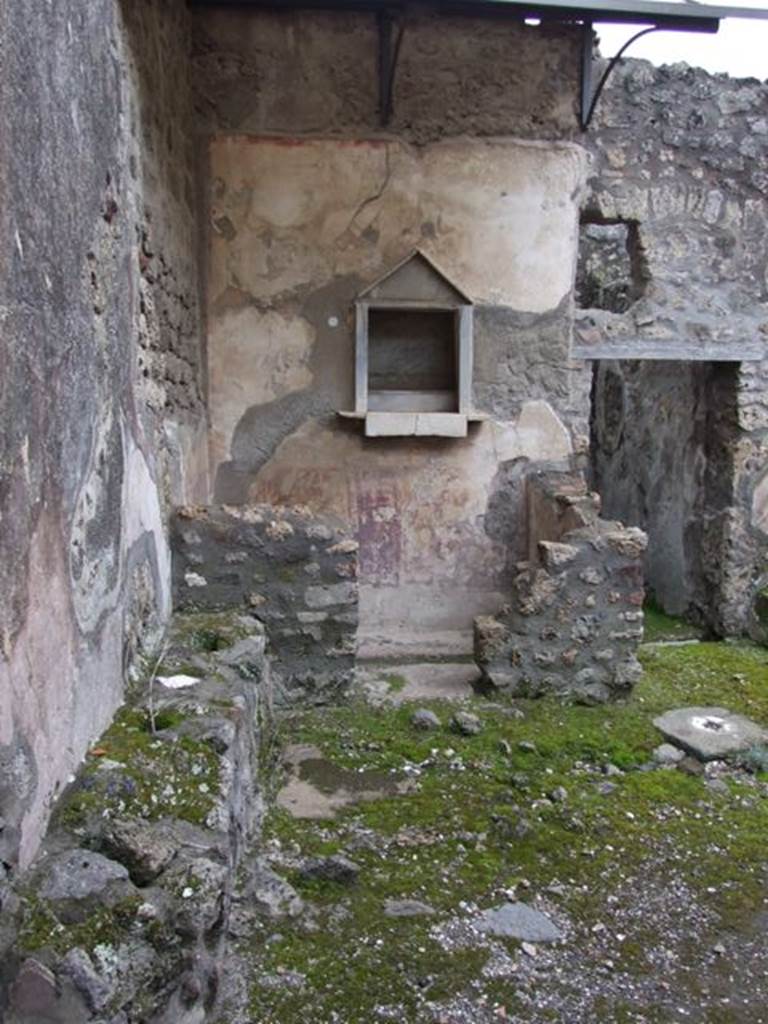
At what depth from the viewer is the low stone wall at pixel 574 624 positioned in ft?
13.7

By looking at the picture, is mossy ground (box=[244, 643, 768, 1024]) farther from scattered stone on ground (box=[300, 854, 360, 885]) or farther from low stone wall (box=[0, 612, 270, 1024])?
low stone wall (box=[0, 612, 270, 1024])

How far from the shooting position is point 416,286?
5086mm

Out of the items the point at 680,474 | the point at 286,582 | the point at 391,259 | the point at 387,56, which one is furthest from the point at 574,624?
the point at 387,56

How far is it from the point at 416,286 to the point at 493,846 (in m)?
3.18

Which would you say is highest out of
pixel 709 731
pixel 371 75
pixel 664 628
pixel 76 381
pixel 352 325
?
pixel 371 75

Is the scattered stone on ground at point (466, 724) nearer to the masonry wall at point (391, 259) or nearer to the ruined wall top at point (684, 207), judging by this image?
the masonry wall at point (391, 259)

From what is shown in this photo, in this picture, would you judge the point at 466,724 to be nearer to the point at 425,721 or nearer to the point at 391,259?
the point at 425,721

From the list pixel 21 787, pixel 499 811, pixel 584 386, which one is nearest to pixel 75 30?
pixel 21 787

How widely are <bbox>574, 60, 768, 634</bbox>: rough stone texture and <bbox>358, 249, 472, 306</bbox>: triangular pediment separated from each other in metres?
0.86

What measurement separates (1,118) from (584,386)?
411 cm

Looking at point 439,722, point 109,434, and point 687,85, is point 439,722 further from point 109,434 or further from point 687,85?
point 687,85

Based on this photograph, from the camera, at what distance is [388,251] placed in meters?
5.06

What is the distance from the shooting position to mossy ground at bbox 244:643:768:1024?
2.26m

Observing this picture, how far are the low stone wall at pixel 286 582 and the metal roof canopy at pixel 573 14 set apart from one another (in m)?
2.32
